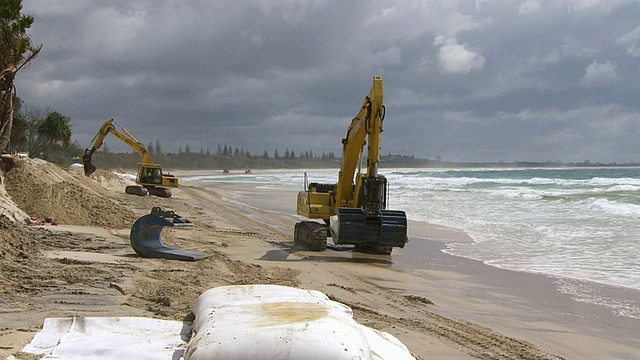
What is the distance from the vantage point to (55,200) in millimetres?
14797

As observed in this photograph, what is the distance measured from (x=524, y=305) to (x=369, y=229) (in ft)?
13.1

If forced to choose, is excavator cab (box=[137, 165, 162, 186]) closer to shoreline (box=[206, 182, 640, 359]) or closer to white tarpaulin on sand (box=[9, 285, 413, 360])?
shoreline (box=[206, 182, 640, 359])

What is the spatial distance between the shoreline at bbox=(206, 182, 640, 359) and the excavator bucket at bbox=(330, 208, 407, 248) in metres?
0.56

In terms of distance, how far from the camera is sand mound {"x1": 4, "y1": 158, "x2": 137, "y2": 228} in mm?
14312

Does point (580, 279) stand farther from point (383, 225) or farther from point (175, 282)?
point (175, 282)

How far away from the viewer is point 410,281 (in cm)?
998

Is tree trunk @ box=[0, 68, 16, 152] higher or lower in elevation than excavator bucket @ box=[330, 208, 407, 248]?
higher

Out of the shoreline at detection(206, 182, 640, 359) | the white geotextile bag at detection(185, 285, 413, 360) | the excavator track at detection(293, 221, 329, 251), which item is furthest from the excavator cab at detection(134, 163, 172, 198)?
the white geotextile bag at detection(185, 285, 413, 360)

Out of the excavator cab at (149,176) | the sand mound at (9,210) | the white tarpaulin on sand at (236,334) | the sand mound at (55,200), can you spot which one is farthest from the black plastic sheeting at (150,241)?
the excavator cab at (149,176)

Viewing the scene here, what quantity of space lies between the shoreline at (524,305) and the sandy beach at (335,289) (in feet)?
0.06

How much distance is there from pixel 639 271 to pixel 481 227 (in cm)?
751

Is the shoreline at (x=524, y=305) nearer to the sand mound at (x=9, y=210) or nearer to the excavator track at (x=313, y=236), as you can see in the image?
the excavator track at (x=313, y=236)

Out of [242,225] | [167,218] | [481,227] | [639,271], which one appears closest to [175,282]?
[167,218]

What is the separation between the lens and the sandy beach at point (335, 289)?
6.15 m
